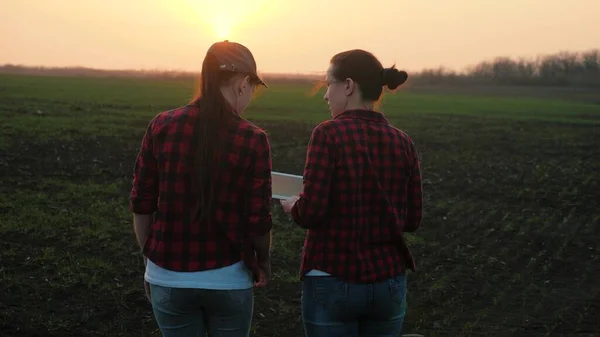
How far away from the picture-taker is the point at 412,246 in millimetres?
7723

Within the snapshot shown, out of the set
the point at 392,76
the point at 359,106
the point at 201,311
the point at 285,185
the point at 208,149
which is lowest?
the point at 201,311

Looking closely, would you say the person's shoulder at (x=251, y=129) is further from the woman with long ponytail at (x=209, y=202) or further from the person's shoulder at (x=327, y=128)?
the person's shoulder at (x=327, y=128)

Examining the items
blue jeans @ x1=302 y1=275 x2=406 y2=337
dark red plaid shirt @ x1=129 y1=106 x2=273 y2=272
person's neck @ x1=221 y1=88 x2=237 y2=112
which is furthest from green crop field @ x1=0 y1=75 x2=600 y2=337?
blue jeans @ x1=302 y1=275 x2=406 y2=337

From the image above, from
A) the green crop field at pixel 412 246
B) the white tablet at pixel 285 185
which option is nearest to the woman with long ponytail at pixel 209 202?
the green crop field at pixel 412 246

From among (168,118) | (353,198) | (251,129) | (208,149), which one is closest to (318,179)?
(353,198)

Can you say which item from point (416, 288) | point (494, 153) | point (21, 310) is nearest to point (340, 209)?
point (21, 310)

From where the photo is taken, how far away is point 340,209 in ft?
7.95

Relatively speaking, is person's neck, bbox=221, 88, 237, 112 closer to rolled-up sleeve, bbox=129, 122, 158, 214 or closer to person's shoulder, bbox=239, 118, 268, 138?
person's shoulder, bbox=239, 118, 268, 138

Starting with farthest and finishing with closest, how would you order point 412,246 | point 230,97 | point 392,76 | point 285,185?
point 412,246, point 285,185, point 392,76, point 230,97

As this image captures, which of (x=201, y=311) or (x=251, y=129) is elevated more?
(x=251, y=129)

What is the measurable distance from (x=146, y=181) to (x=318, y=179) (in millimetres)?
600

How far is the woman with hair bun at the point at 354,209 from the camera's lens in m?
2.41

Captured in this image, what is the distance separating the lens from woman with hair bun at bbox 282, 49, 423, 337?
241 cm

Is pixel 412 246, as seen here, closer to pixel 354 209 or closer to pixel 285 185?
pixel 285 185
